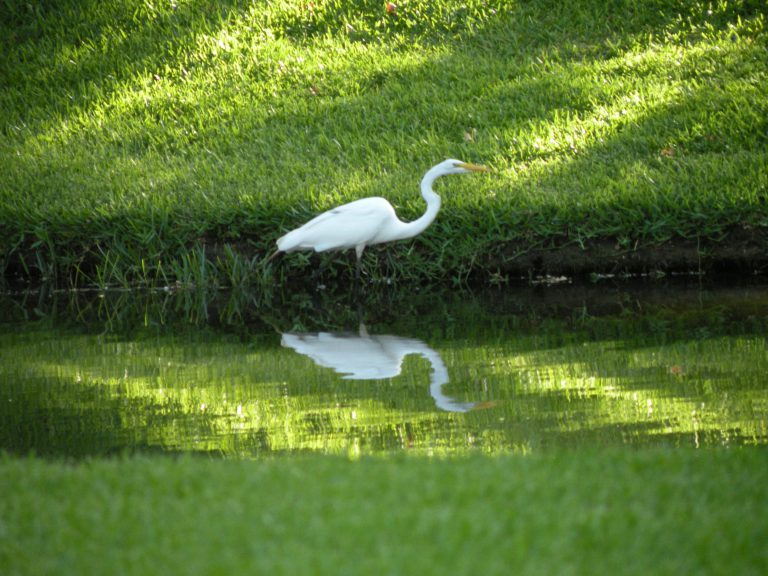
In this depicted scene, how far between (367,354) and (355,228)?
2398 mm

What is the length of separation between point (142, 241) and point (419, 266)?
2.72 m

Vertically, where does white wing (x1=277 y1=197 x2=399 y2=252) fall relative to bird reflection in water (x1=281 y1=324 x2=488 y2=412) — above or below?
above

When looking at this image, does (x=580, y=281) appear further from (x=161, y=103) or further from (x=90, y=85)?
(x=90, y=85)

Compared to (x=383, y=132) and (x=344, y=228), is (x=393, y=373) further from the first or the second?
(x=383, y=132)

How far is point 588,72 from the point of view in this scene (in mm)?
12539

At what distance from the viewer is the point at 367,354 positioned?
21.4ft

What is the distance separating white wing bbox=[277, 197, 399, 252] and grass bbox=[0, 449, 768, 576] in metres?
5.19

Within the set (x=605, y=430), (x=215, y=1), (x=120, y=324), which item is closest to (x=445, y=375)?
(x=605, y=430)

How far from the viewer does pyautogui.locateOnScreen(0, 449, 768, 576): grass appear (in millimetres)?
2707

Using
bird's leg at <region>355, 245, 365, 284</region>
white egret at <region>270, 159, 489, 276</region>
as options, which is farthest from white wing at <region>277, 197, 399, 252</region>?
bird's leg at <region>355, 245, 365, 284</region>

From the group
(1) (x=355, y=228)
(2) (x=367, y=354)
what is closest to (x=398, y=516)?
(2) (x=367, y=354)

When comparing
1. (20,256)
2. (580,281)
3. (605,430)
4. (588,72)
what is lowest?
(605,430)

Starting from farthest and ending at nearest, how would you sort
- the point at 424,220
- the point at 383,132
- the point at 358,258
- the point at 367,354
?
1. the point at 383,132
2. the point at 358,258
3. the point at 424,220
4. the point at 367,354

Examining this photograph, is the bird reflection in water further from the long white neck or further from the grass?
the grass
